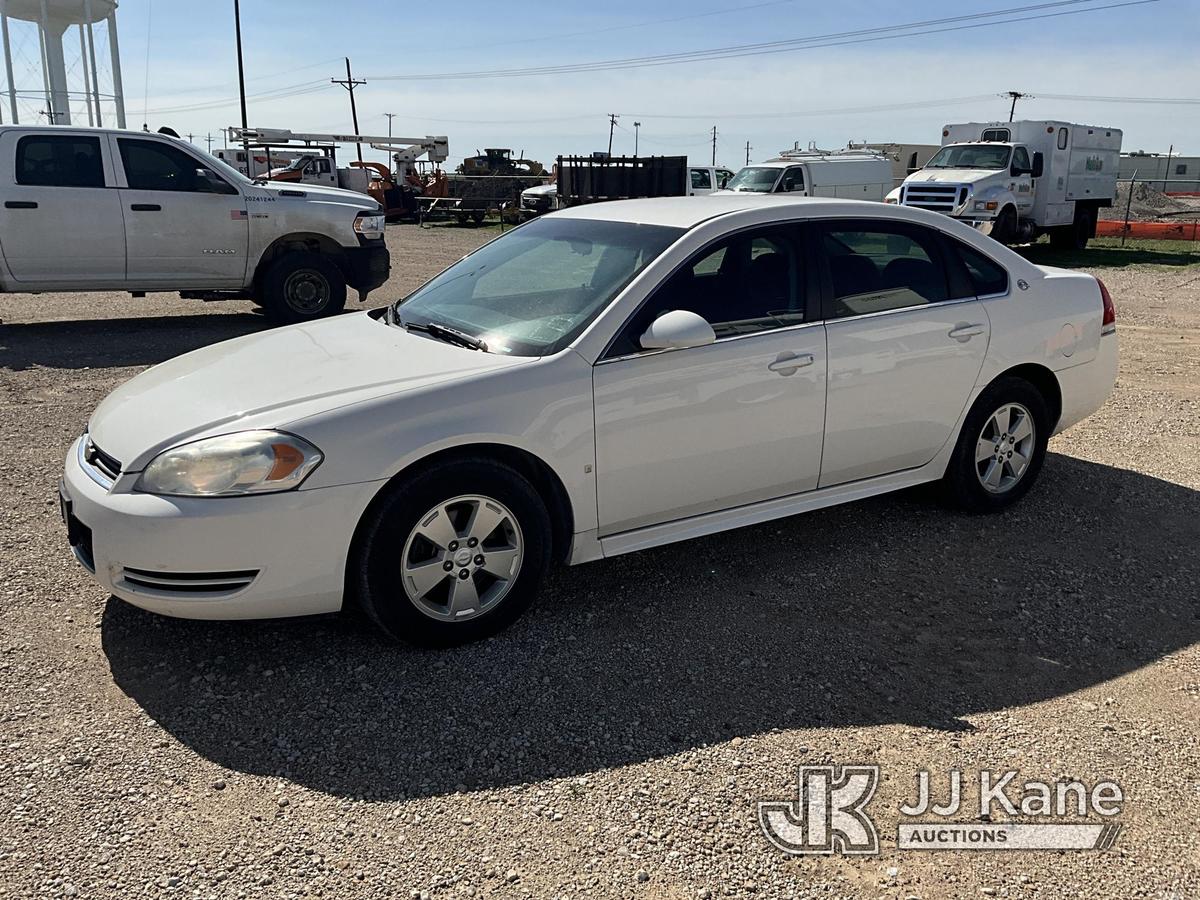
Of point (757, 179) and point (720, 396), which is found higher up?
point (757, 179)

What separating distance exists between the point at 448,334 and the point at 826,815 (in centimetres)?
238

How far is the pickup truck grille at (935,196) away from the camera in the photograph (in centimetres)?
2073

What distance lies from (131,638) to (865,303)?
335 centimetres

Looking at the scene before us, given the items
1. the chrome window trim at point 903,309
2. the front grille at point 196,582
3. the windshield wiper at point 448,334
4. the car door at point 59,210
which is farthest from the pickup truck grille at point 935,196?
the front grille at point 196,582

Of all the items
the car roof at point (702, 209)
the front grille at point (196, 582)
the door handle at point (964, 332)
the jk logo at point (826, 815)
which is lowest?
the jk logo at point (826, 815)

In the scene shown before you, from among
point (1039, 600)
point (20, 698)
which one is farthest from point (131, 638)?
point (1039, 600)

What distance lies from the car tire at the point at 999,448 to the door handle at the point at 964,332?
32 centimetres

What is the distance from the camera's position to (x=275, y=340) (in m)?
4.52

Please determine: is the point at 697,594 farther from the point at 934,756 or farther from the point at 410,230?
the point at 410,230

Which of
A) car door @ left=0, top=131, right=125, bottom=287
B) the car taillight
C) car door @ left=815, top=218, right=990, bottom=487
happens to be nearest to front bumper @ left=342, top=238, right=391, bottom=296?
car door @ left=0, top=131, right=125, bottom=287

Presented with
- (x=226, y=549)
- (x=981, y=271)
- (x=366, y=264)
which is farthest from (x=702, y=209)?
(x=366, y=264)

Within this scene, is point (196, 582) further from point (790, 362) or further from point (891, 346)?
point (891, 346)

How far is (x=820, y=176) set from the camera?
23828mm

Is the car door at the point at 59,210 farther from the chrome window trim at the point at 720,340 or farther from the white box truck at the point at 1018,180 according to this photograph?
the white box truck at the point at 1018,180
